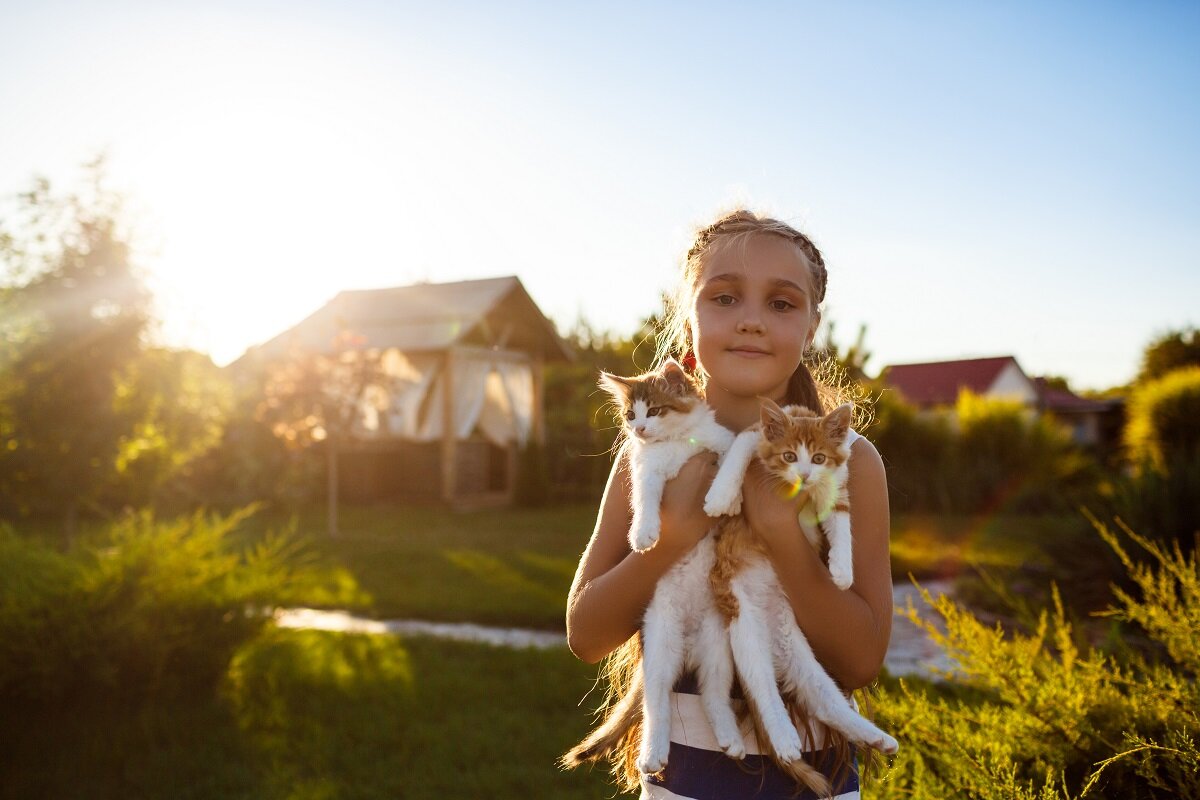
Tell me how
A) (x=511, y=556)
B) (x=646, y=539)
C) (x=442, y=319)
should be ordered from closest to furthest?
(x=646, y=539), (x=511, y=556), (x=442, y=319)

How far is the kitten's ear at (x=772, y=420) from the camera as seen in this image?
2.15m

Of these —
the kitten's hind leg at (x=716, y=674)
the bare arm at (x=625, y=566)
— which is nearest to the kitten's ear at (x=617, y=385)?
the bare arm at (x=625, y=566)

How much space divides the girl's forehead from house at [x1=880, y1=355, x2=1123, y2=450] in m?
4.18

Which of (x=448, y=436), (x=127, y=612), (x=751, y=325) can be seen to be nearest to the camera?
(x=751, y=325)

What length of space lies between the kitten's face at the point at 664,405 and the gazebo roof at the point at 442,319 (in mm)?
16313

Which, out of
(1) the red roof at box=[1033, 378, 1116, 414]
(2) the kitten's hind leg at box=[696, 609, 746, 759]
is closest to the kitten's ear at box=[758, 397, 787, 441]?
(2) the kitten's hind leg at box=[696, 609, 746, 759]

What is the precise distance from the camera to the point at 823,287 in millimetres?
2645

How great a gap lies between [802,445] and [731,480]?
0.20 metres

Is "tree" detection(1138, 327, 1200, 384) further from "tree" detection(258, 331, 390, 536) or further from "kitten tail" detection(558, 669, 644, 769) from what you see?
"kitten tail" detection(558, 669, 644, 769)

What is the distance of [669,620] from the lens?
86.0 inches

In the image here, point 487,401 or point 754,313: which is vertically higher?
point 754,313

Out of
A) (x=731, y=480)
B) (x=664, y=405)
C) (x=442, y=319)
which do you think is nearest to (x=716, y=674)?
(x=731, y=480)

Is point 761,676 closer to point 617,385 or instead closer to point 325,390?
point 617,385

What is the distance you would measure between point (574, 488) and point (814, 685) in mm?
20022
